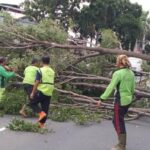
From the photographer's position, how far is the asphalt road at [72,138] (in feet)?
29.3

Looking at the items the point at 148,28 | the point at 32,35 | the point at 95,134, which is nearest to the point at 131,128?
the point at 95,134

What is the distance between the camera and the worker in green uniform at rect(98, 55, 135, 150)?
861 cm

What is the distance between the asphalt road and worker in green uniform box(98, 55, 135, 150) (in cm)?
59

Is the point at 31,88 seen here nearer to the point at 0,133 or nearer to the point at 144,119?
the point at 0,133

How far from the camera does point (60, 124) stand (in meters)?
11.3

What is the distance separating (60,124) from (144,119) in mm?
2635

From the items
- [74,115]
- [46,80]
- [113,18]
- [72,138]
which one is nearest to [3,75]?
[46,80]

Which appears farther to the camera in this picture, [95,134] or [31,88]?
[31,88]

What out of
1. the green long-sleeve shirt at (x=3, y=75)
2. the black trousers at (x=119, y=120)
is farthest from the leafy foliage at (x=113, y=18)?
the black trousers at (x=119, y=120)

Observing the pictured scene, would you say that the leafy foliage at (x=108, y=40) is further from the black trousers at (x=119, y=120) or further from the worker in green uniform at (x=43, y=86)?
the black trousers at (x=119, y=120)

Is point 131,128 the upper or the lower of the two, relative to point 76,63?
lower

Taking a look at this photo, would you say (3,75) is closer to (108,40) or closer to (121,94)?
(121,94)

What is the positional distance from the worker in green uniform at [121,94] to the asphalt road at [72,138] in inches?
23.2

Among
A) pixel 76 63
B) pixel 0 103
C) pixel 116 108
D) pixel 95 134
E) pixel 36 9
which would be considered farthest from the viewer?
pixel 36 9
